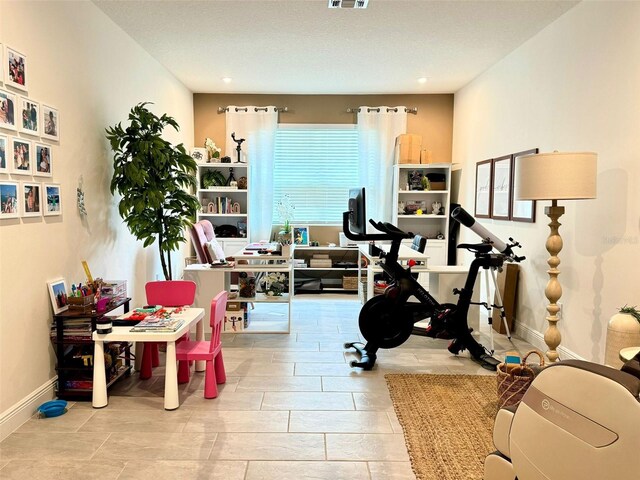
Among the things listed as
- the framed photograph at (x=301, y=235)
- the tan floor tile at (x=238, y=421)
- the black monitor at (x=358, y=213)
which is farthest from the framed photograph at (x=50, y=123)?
the framed photograph at (x=301, y=235)

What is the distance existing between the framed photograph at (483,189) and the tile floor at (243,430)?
7.02 feet

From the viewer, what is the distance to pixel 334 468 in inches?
91.4

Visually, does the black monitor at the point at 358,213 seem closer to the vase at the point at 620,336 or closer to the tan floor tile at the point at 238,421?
the tan floor tile at the point at 238,421

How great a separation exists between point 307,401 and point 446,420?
2.95ft

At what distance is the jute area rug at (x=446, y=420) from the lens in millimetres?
2342

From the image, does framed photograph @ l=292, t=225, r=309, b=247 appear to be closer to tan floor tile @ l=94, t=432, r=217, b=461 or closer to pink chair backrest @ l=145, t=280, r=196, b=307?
pink chair backrest @ l=145, t=280, r=196, b=307

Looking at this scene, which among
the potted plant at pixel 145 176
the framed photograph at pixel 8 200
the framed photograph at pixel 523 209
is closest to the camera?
the framed photograph at pixel 8 200

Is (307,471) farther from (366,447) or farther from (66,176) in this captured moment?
(66,176)

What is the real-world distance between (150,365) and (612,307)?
11.0ft

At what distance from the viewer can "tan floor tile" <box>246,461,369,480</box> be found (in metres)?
2.25

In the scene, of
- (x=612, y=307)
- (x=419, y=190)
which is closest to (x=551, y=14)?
(x=612, y=307)

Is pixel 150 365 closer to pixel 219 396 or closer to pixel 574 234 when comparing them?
pixel 219 396

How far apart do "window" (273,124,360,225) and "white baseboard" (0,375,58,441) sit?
170 inches

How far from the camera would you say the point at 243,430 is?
2699 millimetres
